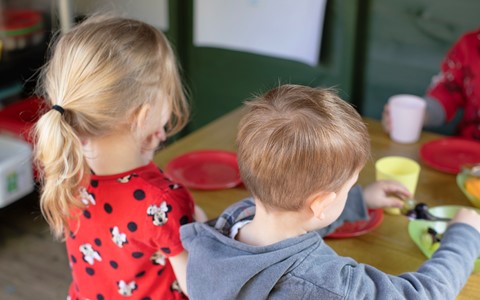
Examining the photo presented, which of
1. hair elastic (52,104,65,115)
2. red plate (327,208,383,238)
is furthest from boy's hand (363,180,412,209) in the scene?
hair elastic (52,104,65,115)

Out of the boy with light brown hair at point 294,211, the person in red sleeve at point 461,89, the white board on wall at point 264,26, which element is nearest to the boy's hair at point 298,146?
the boy with light brown hair at point 294,211

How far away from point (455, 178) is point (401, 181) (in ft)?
0.79

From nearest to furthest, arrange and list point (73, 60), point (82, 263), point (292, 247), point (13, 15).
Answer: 1. point (292, 247)
2. point (73, 60)
3. point (82, 263)
4. point (13, 15)

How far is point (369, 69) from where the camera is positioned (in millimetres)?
2465

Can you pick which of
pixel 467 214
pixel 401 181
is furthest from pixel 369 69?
pixel 467 214

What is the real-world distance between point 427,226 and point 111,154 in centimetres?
65

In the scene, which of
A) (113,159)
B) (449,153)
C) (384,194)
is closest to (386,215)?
(384,194)

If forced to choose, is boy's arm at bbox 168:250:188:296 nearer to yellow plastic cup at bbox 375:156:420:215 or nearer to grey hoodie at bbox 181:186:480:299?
grey hoodie at bbox 181:186:480:299

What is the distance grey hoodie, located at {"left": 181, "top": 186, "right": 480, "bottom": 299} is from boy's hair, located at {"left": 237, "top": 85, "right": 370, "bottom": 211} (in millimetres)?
75

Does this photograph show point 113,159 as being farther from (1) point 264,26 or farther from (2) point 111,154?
(1) point 264,26

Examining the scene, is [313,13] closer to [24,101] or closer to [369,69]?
[369,69]

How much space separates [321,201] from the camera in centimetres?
90

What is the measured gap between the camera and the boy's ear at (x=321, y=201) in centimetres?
90

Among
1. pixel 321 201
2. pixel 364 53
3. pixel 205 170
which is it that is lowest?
pixel 205 170
